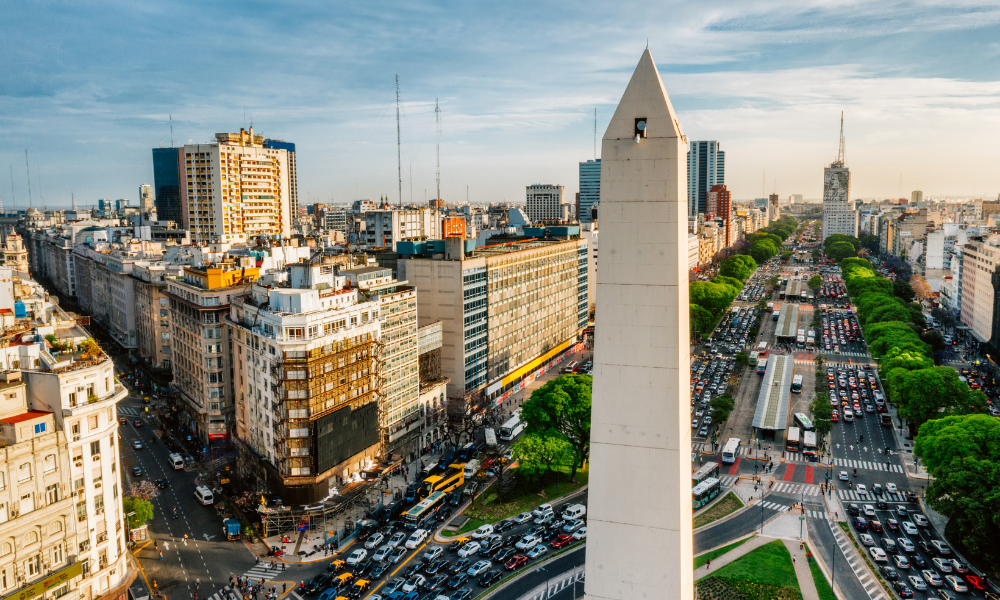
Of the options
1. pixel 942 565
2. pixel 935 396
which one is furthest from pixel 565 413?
pixel 935 396

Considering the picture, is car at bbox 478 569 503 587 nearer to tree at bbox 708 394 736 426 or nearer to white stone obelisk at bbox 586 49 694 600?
white stone obelisk at bbox 586 49 694 600

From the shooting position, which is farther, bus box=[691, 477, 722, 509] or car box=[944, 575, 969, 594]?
bus box=[691, 477, 722, 509]

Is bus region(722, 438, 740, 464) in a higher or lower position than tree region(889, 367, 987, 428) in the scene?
lower

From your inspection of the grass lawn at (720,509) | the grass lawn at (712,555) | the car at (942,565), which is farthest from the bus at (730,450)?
the car at (942,565)

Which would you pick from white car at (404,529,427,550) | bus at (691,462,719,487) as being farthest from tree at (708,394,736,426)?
white car at (404,529,427,550)

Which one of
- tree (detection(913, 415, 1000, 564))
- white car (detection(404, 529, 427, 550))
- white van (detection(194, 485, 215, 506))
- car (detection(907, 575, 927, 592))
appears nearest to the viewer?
car (detection(907, 575, 927, 592))

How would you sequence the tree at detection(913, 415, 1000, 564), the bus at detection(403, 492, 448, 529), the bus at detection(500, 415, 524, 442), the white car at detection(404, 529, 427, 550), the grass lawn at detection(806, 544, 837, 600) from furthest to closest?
the bus at detection(500, 415, 524, 442) → the bus at detection(403, 492, 448, 529) → the white car at detection(404, 529, 427, 550) → the tree at detection(913, 415, 1000, 564) → the grass lawn at detection(806, 544, 837, 600)
